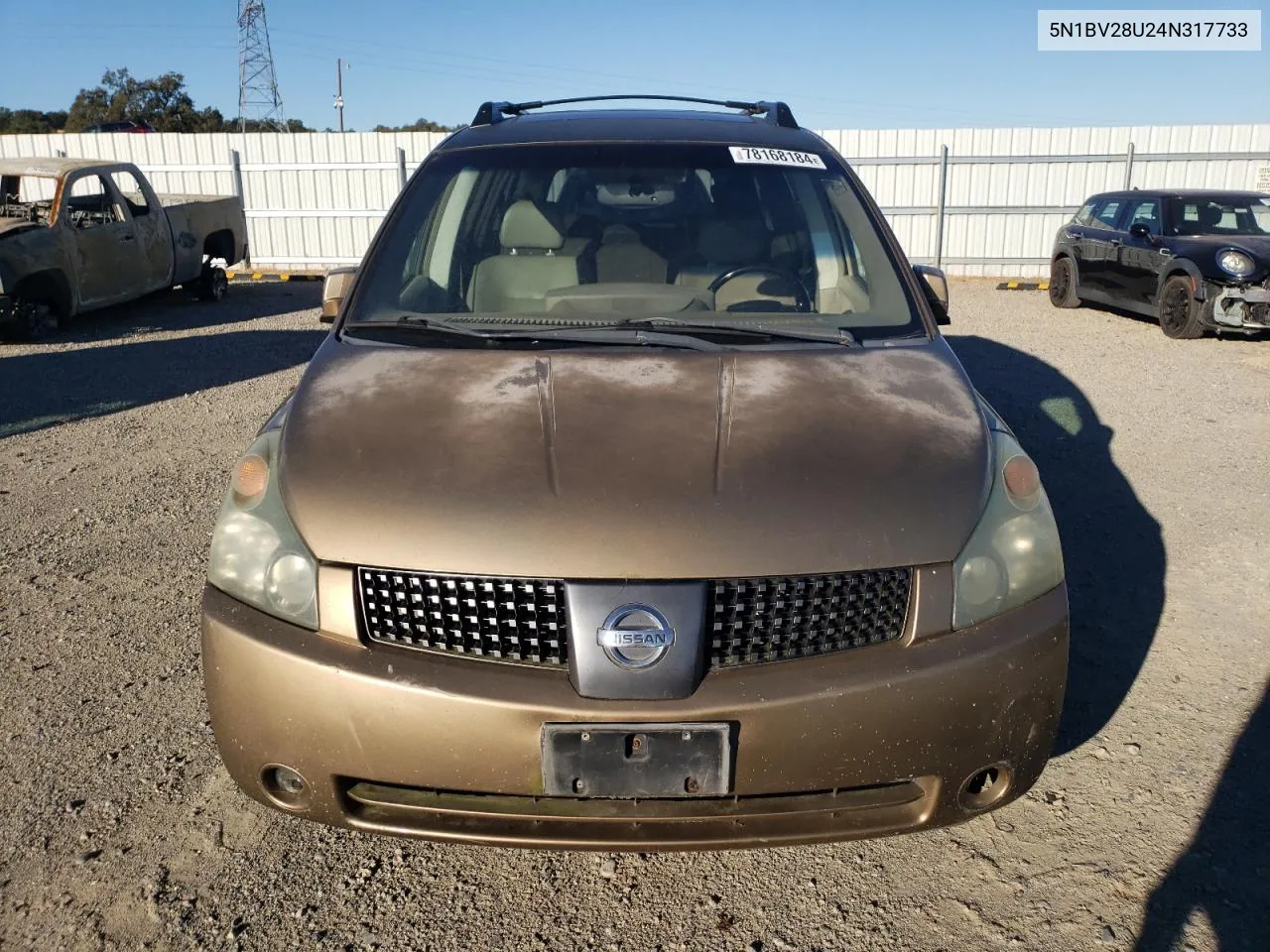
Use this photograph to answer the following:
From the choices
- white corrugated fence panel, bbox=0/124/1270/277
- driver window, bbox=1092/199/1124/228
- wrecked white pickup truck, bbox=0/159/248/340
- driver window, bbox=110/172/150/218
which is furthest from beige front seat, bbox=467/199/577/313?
white corrugated fence panel, bbox=0/124/1270/277

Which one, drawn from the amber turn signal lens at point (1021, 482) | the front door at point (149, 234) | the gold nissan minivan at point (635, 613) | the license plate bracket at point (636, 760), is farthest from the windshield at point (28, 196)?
the amber turn signal lens at point (1021, 482)

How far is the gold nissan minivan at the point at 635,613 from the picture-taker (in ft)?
6.28

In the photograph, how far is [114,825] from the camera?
8.34 feet

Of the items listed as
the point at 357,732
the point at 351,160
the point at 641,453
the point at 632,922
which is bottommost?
the point at 632,922

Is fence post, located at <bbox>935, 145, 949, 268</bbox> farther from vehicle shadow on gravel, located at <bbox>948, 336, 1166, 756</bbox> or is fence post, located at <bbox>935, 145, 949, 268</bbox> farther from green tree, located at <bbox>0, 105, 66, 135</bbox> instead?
green tree, located at <bbox>0, 105, 66, 135</bbox>

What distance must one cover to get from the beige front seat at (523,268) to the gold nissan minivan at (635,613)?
75cm

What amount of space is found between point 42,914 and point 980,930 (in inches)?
81.8

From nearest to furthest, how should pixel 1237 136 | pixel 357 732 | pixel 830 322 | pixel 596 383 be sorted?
1. pixel 357 732
2. pixel 596 383
3. pixel 830 322
4. pixel 1237 136

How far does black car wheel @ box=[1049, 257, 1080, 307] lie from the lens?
506 inches

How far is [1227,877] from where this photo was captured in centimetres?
234

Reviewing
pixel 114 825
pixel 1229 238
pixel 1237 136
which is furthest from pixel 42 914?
pixel 1237 136

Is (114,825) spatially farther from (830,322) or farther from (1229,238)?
(1229,238)

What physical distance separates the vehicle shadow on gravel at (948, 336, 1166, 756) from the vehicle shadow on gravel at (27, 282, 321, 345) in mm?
7945

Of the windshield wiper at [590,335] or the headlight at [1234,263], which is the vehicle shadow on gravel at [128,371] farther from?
the headlight at [1234,263]
